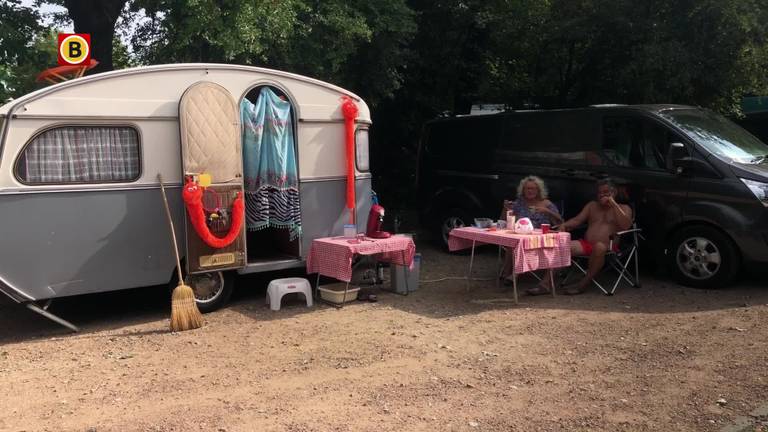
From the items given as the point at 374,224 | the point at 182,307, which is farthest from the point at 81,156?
the point at 374,224

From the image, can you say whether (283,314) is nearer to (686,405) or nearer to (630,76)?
(686,405)

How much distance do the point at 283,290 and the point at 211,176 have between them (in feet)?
4.37

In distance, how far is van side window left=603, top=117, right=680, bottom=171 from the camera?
7.32 meters

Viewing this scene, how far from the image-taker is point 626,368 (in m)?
4.83

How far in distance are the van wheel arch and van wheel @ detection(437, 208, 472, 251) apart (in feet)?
9.28

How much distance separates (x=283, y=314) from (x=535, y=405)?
3.05 m

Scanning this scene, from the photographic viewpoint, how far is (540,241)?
6543 millimetres

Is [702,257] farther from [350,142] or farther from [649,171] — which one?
[350,142]

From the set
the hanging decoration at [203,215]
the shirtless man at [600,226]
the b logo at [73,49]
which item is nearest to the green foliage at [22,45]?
the b logo at [73,49]

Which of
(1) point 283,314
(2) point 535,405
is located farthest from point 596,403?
(1) point 283,314

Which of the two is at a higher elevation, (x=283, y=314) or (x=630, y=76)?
(x=630, y=76)

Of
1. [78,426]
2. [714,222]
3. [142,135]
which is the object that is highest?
[142,135]

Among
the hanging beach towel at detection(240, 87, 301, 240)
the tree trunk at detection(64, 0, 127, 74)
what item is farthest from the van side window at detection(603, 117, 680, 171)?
the tree trunk at detection(64, 0, 127, 74)

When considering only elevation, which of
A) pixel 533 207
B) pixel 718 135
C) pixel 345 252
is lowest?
pixel 345 252
